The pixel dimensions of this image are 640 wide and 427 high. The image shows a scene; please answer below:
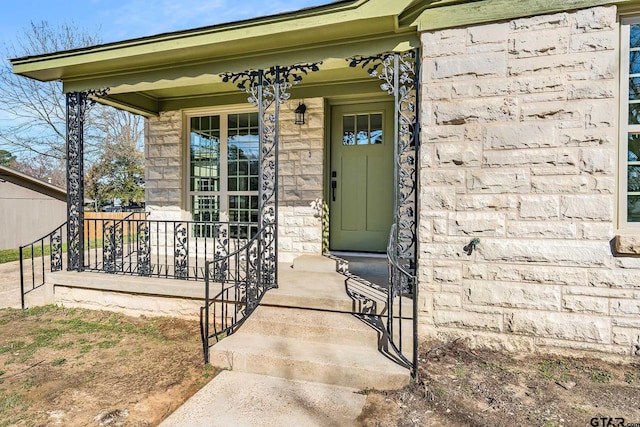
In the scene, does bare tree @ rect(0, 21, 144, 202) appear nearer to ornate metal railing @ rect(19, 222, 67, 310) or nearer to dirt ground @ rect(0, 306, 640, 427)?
ornate metal railing @ rect(19, 222, 67, 310)

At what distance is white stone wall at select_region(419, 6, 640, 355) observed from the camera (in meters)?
2.92

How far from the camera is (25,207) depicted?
11.6 meters

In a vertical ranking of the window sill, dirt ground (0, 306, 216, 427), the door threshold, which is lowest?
dirt ground (0, 306, 216, 427)

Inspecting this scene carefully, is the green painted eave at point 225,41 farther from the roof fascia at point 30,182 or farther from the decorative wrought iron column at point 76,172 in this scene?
the roof fascia at point 30,182

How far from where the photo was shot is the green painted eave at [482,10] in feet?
9.77

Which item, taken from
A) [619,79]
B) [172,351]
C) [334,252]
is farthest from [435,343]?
[619,79]

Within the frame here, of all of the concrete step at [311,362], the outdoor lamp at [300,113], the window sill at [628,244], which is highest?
the outdoor lamp at [300,113]

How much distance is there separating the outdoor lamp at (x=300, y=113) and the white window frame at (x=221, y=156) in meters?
0.90

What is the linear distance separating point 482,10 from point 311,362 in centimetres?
336

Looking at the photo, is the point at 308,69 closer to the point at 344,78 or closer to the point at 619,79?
the point at 344,78

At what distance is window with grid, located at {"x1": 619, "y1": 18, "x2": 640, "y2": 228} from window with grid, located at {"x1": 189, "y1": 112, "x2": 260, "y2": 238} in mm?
4393

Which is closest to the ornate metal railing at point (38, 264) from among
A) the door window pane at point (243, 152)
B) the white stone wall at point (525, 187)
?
the door window pane at point (243, 152)

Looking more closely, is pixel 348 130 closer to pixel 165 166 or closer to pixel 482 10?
pixel 482 10

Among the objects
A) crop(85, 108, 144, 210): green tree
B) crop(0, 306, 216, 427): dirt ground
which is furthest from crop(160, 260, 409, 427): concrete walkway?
crop(85, 108, 144, 210): green tree
